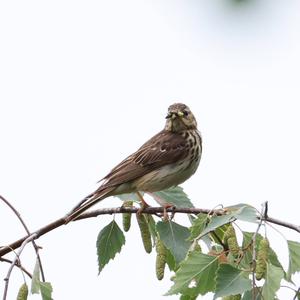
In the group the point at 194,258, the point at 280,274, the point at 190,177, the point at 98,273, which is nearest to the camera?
the point at 280,274

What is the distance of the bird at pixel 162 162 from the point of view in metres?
7.21

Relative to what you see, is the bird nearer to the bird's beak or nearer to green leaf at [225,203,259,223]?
the bird's beak

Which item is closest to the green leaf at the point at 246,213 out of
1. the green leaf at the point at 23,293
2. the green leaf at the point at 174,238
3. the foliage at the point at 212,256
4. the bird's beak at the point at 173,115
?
the foliage at the point at 212,256

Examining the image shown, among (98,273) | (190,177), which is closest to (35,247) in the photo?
(98,273)

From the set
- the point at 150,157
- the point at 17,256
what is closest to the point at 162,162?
the point at 150,157

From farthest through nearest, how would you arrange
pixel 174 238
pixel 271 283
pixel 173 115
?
pixel 173 115 < pixel 174 238 < pixel 271 283

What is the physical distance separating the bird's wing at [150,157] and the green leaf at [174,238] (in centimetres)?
214

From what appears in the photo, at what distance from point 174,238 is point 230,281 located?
3.34ft

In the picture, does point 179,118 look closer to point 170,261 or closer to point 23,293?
point 170,261

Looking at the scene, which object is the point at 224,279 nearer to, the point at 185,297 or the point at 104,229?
the point at 185,297

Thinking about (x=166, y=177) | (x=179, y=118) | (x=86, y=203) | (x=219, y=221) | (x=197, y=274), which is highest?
(x=179, y=118)

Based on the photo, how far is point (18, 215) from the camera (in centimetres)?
479

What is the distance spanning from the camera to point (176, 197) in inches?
236

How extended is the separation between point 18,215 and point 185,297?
1148 mm
